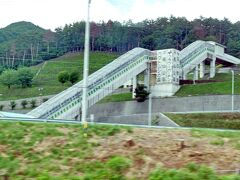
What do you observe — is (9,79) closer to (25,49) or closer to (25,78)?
(25,78)

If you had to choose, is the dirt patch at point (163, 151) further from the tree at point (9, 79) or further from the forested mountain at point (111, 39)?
the forested mountain at point (111, 39)

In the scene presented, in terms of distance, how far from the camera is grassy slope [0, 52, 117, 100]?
69.4 m

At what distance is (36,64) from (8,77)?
24236 millimetres

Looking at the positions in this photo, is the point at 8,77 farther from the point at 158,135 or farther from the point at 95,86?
the point at 158,135

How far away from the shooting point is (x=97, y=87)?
4612 centimetres

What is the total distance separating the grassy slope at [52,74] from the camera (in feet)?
228

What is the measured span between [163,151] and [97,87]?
120 ft

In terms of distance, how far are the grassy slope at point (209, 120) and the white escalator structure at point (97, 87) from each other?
29.6 feet

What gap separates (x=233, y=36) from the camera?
107250 millimetres

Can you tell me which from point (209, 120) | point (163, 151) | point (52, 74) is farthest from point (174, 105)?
point (163, 151)

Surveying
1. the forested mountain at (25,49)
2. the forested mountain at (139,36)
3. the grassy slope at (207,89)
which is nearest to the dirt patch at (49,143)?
the grassy slope at (207,89)

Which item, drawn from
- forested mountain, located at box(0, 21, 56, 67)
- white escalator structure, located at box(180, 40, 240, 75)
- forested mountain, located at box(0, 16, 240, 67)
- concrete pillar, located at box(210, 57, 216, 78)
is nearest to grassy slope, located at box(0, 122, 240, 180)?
white escalator structure, located at box(180, 40, 240, 75)

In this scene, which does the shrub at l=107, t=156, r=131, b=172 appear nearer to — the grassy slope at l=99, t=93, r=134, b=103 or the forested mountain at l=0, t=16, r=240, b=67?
the grassy slope at l=99, t=93, r=134, b=103

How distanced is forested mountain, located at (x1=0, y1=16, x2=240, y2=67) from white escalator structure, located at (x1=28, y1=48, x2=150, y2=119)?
141ft
